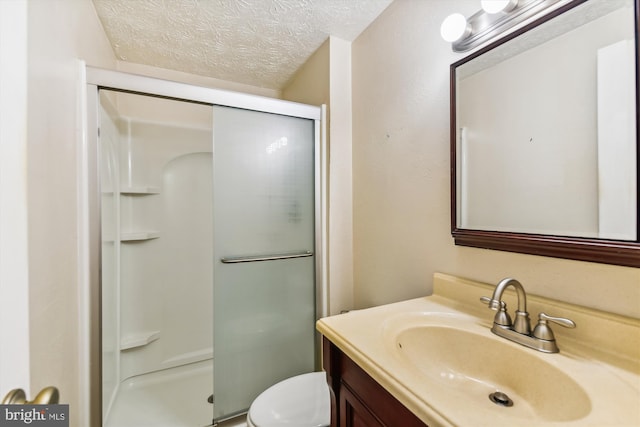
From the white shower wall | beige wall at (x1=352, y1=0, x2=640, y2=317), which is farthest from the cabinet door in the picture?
the white shower wall

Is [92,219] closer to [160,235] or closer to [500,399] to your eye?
[160,235]

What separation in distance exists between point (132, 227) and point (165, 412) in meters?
1.22

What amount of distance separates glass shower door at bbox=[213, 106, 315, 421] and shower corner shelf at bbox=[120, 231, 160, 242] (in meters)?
0.85

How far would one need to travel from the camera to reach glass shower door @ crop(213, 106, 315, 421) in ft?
4.62

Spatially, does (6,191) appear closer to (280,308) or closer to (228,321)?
(228,321)

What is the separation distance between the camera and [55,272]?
0.88m

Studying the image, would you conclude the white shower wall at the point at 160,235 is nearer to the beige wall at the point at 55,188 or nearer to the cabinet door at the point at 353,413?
the beige wall at the point at 55,188

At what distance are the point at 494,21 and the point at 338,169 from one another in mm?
925

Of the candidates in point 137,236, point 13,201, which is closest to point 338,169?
point 13,201

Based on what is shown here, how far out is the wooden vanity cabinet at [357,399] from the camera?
558 millimetres

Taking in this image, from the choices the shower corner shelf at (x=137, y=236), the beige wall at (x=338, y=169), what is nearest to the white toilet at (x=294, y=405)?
the beige wall at (x=338, y=169)

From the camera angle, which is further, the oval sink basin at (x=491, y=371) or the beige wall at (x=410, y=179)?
the beige wall at (x=410, y=179)

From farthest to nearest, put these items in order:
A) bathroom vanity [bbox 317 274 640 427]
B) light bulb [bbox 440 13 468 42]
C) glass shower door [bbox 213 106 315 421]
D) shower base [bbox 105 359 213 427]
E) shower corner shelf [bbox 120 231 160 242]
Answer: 1. shower corner shelf [bbox 120 231 160 242]
2. shower base [bbox 105 359 213 427]
3. glass shower door [bbox 213 106 315 421]
4. light bulb [bbox 440 13 468 42]
5. bathroom vanity [bbox 317 274 640 427]

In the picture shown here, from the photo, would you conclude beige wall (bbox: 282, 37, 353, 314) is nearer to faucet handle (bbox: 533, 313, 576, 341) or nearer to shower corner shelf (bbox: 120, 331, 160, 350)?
faucet handle (bbox: 533, 313, 576, 341)
